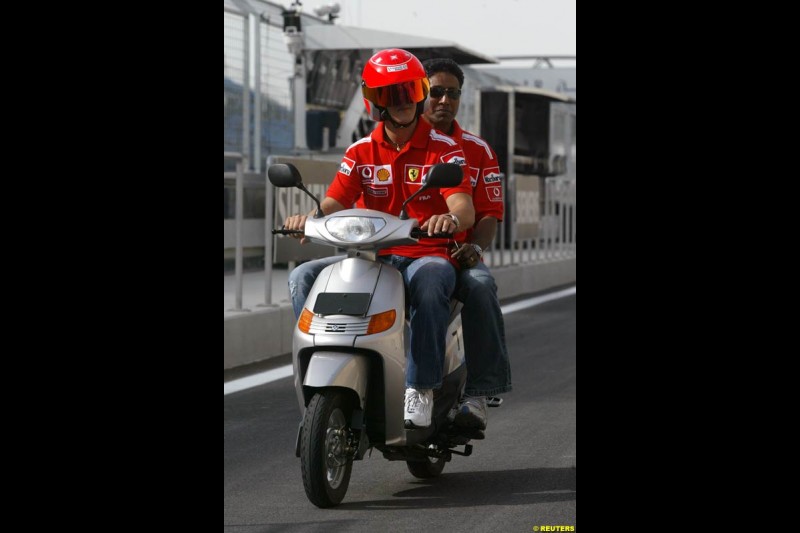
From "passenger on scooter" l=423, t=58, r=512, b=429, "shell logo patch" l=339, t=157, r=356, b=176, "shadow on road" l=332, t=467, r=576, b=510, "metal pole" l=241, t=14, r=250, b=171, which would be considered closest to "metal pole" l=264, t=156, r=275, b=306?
"metal pole" l=241, t=14, r=250, b=171

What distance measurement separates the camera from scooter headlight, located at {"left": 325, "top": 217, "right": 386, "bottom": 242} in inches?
218

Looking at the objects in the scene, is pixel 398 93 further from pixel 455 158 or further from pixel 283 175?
pixel 283 175

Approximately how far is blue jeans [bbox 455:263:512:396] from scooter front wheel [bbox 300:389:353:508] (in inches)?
27.8

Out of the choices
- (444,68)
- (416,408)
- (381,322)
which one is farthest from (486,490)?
(444,68)

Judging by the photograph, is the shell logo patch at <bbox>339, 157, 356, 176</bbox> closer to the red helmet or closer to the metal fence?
the red helmet

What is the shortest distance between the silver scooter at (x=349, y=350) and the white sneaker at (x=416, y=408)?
1.5 inches

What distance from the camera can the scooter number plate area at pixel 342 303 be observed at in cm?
555

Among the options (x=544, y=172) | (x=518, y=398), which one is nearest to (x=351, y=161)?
(x=518, y=398)

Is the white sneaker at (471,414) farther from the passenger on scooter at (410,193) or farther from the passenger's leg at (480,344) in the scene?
the passenger on scooter at (410,193)

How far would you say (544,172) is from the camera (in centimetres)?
2747
